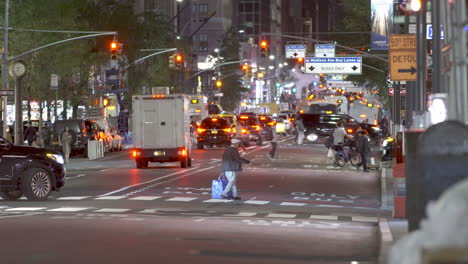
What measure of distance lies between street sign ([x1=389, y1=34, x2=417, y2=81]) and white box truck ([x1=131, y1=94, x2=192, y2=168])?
13340 millimetres

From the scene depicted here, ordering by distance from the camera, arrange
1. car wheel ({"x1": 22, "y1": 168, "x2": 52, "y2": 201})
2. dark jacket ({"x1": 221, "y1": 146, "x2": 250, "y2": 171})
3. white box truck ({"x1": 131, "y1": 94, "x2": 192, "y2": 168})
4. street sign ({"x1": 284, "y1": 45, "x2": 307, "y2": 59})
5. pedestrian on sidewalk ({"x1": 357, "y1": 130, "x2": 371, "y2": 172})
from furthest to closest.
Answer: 1. street sign ({"x1": 284, "y1": 45, "x2": 307, "y2": 59})
2. pedestrian on sidewalk ({"x1": 357, "y1": 130, "x2": 371, "y2": 172})
3. white box truck ({"x1": 131, "y1": 94, "x2": 192, "y2": 168})
4. dark jacket ({"x1": 221, "y1": 146, "x2": 250, "y2": 171})
5. car wheel ({"x1": 22, "y1": 168, "x2": 52, "y2": 201})

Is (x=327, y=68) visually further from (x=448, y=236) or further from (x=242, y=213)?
(x=448, y=236)

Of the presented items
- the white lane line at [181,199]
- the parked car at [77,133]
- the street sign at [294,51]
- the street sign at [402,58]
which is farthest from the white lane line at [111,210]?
the street sign at [294,51]

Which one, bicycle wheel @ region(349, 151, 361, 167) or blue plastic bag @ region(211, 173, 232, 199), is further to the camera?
bicycle wheel @ region(349, 151, 361, 167)

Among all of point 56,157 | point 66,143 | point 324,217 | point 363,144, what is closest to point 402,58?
point 324,217

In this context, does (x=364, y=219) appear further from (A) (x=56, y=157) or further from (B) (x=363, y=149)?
(B) (x=363, y=149)

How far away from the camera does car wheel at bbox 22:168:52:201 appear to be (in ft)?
85.7

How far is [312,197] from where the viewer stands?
92.9 feet

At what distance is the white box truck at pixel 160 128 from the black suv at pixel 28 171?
13.8 m

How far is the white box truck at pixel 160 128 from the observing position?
40750mm

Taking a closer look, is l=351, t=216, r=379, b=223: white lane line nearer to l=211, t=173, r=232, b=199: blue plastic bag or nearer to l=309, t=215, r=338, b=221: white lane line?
l=309, t=215, r=338, b=221: white lane line

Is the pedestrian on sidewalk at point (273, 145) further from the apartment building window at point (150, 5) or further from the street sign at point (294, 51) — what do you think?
the apartment building window at point (150, 5)

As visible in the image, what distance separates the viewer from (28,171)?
26.1m

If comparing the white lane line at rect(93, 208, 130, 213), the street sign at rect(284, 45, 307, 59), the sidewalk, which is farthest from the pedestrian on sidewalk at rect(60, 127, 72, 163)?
the white lane line at rect(93, 208, 130, 213)
